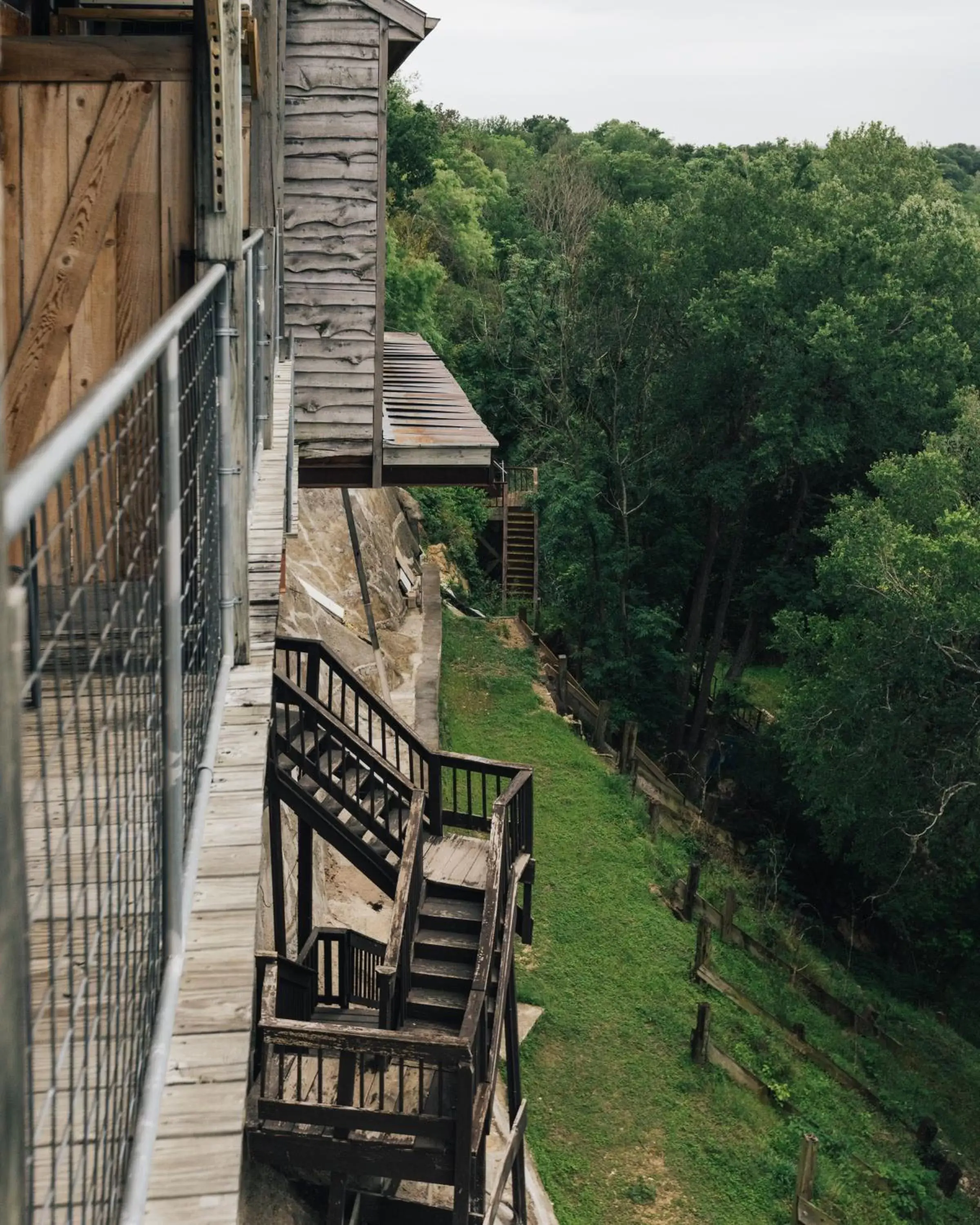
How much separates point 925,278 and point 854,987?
12.6 metres

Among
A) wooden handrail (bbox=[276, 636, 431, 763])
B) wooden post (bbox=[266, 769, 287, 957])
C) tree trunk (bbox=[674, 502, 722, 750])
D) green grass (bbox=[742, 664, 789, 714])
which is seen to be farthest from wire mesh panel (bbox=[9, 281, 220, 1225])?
green grass (bbox=[742, 664, 789, 714])

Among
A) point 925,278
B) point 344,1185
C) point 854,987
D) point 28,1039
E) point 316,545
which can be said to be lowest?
point 854,987

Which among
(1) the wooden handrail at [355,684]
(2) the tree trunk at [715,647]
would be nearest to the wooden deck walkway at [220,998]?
(1) the wooden handrail at [355,684]

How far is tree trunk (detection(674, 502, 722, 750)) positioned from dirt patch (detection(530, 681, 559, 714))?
3.26 meters

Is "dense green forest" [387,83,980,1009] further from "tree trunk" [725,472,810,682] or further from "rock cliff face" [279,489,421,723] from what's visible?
"rock cliff face" [279,489,421,723]

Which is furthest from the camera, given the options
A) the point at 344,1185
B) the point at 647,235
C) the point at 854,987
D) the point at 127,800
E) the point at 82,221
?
the point at 647,235

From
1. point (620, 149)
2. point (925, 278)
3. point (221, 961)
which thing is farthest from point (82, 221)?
point (620, 149)

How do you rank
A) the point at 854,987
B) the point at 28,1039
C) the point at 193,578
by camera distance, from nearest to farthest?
the point at 28,1039 → the point at 193,578 → the point at 854,987

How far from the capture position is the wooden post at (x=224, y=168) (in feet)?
11.0

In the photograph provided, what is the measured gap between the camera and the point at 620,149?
5412cm

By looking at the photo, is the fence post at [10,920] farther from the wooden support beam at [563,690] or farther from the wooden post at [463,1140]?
the wooden support beam at [563,690]

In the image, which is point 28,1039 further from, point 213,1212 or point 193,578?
point 193,578

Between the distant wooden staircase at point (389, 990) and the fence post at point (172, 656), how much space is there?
16.5 feet

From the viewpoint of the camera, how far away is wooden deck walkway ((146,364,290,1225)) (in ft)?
5.91
